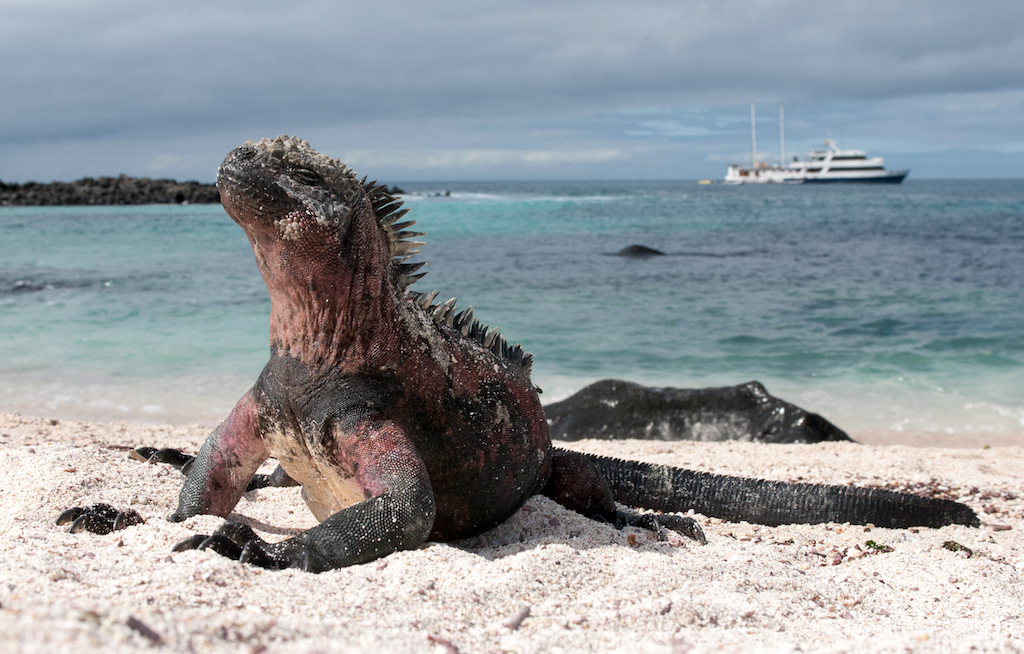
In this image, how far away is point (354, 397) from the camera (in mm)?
3262

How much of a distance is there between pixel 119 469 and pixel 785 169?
127m

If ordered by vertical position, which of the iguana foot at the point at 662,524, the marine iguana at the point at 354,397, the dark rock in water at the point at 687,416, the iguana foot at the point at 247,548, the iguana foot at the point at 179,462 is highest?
the marine iguana at the point at 354,397

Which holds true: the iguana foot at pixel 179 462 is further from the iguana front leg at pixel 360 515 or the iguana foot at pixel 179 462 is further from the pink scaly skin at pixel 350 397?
the iguana front leg at pixel 360 515

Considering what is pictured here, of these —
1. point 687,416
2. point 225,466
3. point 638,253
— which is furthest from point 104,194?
point 225,466

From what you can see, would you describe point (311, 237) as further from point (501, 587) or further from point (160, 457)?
point (160, 457)

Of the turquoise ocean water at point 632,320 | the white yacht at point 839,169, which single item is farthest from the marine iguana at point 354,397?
the white yacht at point 839,169

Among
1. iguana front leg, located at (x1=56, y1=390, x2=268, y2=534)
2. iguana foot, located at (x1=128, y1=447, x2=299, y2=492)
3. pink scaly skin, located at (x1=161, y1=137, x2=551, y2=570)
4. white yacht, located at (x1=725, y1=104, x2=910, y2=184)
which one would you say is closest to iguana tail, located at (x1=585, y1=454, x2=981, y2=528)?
pink scaly skin, located at (x1=161, y1=137, x2=551, y2=570)

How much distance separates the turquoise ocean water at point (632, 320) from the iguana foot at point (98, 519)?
583 cm

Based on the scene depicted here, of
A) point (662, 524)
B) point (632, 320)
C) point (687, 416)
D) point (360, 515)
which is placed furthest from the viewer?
point (632, 320)

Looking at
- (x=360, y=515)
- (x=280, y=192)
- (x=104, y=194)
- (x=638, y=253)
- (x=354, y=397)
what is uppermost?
(x=104, y=194)

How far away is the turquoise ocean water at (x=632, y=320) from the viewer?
34.4 feet

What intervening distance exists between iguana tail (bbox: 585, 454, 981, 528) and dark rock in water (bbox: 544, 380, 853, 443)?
2.75m

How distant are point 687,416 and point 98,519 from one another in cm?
608

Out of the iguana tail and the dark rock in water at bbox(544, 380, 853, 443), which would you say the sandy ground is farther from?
the dark rock in water at bbox(544, 380, 853, 443)
